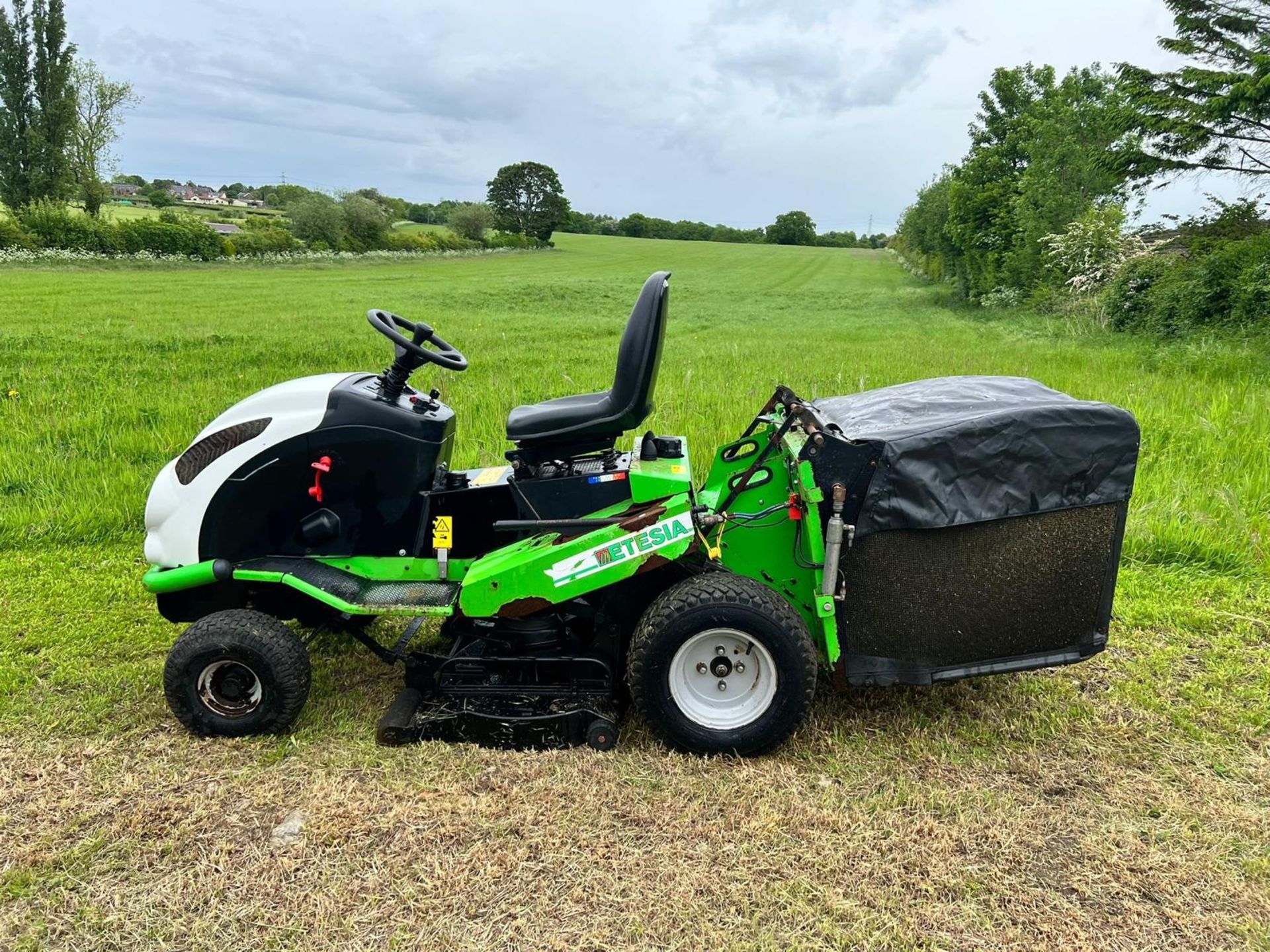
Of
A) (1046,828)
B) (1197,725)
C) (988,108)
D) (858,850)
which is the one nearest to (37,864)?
(858,850)

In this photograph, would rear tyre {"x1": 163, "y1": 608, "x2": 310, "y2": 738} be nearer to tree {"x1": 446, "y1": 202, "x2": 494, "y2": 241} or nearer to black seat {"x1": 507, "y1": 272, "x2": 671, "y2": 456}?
black seat {"x1": 507, "y1": 272, "x2": 671, "y2": 456}

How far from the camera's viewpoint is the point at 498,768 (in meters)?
3.06

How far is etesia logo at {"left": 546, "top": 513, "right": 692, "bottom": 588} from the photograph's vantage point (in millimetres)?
3092

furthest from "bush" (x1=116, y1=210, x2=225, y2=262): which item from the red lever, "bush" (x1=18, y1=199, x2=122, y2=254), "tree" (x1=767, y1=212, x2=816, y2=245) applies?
"tree" (x1=767, y1=212, x2=816, y2=245)

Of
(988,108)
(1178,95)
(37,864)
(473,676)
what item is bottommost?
(37,864)

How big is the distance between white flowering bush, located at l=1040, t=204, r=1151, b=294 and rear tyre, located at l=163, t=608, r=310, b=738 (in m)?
21.2

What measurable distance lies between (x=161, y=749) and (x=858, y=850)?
248 cm

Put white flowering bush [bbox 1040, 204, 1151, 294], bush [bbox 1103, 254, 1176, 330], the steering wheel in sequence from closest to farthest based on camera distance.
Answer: the steering wheel → bush [bbox 1103, 254, 1176, 330] → white flowering bush [bbox 1040, 204, 1151, 294]

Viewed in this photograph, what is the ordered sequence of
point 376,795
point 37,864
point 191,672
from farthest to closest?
1. point 191,672
2. point 376,795
3. point 37,864

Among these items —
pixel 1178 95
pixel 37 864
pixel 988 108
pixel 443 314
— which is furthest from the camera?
pixel 988 108

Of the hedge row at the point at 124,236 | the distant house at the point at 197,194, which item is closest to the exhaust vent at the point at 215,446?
the hedge row at the point at 124,236

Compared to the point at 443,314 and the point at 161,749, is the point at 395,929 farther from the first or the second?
the point at 443,314

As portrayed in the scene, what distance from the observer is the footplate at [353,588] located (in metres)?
3.22

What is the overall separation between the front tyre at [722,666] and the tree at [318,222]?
54.7m
